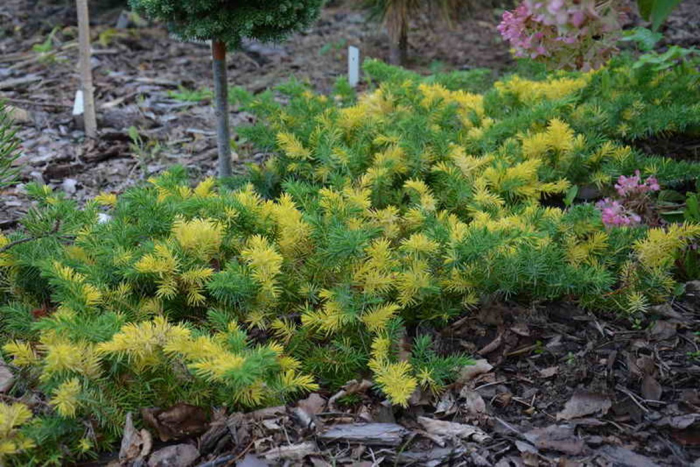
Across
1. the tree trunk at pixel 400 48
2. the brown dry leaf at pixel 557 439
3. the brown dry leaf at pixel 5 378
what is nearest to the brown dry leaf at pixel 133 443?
the brown dry leaf at pixel 5 378

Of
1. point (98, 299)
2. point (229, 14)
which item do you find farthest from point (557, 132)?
point (98, 299)

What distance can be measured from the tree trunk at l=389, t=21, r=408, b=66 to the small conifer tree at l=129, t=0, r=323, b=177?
7.04 ft

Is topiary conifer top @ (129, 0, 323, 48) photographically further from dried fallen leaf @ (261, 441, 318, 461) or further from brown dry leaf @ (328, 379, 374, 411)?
dried fallen leaf @ (261, 441, 318, 461)

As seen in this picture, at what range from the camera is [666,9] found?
53.8 inches

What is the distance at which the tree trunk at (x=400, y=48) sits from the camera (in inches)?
183

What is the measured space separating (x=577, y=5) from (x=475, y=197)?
0.68m

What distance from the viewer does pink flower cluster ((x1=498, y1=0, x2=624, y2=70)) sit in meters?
1.60

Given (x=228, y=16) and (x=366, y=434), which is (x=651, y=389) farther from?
(x=228, y=16)

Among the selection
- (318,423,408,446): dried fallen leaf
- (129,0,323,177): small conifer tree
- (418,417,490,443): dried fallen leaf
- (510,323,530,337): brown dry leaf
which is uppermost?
(129,0,323,177): small conifer tree

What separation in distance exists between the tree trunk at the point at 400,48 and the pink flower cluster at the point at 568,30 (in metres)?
2.56

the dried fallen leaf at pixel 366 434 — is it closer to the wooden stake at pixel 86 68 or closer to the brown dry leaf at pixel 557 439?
the brown dry leaf at pixel 557 439

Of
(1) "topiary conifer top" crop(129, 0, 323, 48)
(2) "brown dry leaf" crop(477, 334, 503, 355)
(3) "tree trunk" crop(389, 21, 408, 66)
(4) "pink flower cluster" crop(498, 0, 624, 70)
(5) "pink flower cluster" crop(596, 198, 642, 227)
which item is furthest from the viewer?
(3) "tree trunk" crop(389, 21, 408, 66)

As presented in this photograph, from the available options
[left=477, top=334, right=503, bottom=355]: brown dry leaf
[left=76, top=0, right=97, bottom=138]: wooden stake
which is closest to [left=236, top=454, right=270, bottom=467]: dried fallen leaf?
[left=477, top=334, right=503, bottom=355]: brown dry leaf

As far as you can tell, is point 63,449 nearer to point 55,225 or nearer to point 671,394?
point 55,225
